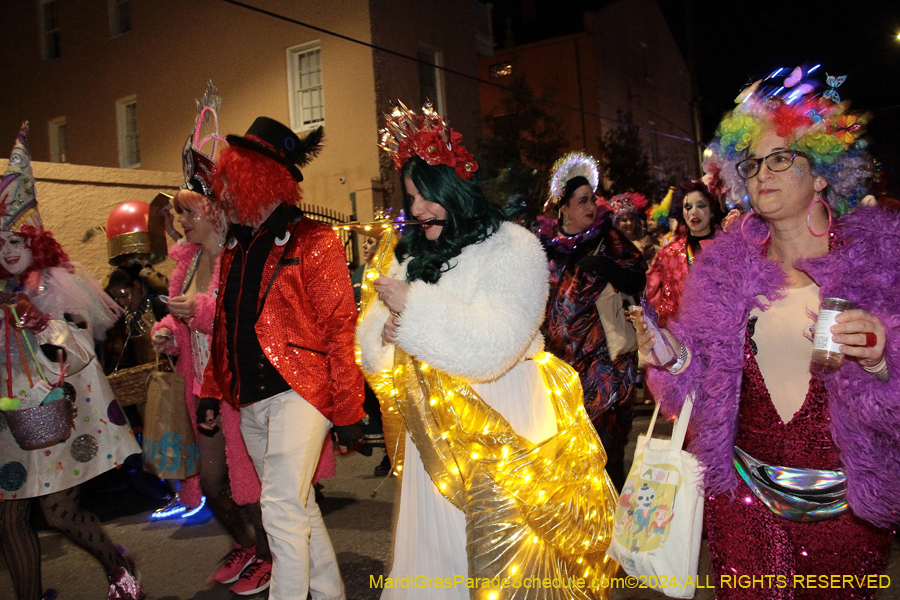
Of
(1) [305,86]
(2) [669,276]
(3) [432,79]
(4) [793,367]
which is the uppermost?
(3) [432,79]

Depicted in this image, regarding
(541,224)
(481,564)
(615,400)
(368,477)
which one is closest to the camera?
(481,564)

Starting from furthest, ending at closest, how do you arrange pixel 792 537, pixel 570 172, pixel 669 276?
pixel 669 276, pixel 570 172, pixel 792 537

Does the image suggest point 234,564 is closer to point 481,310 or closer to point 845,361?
point 481,310

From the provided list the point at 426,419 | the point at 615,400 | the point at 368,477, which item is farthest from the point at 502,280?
the point at 368,477

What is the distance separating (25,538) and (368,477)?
3179mm

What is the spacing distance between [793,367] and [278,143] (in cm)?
267

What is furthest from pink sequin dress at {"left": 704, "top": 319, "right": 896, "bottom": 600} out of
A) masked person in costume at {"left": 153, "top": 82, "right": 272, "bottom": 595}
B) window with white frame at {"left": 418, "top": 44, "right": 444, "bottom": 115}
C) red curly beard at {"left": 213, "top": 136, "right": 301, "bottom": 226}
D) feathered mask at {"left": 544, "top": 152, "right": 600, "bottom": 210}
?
window with white frame at {"left": 418, "top": 44, "right": 444, "bottom": 115}

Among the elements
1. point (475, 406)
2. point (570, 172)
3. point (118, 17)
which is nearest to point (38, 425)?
point (475, 406)

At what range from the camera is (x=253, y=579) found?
13.1 feet

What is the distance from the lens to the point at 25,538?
139 inches

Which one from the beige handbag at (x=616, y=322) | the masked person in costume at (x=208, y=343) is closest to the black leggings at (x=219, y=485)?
the masked person in costume at (x=208, y=343)

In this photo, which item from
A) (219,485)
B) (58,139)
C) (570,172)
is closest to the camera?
(219,485)

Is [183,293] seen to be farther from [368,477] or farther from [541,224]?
[368,477]

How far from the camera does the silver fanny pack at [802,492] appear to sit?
2.14 metres
